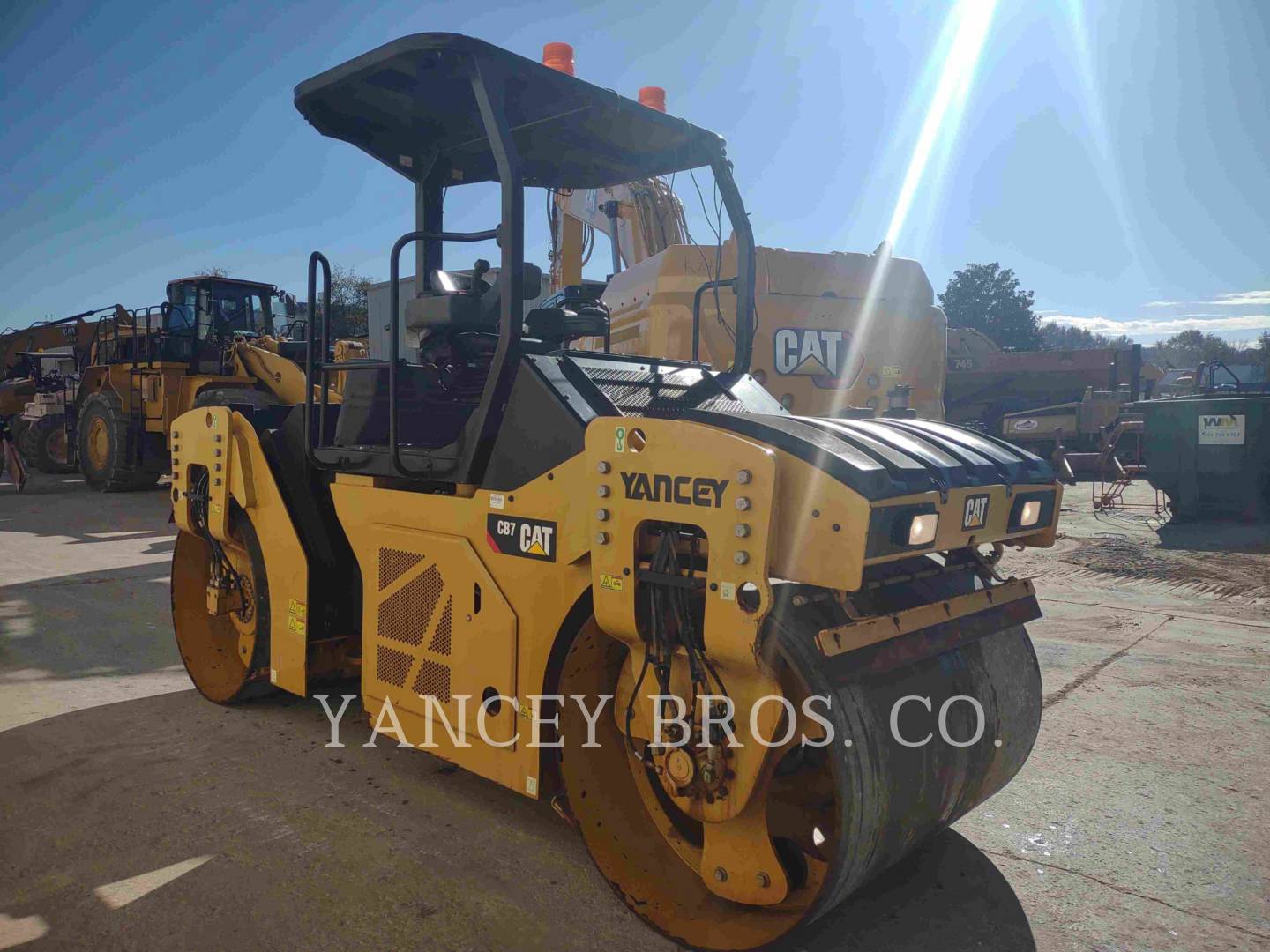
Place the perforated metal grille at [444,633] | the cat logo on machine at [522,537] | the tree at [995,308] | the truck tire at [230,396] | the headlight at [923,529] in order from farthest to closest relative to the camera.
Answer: the tree at [995,308] < the truck tire at [230,396] < the perforated metal grille at [444,633] < the cat logo on machine at [522,537] < the headlight at [923,529]

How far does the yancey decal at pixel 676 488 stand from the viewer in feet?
7.14

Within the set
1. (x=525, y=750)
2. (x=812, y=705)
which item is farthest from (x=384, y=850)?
(x=812, y=705)

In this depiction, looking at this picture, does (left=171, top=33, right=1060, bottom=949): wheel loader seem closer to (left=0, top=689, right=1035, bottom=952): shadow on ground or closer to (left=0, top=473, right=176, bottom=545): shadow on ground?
(left=0, top=689, right=1035, bottom=952): shadow on ground

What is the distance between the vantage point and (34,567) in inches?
290

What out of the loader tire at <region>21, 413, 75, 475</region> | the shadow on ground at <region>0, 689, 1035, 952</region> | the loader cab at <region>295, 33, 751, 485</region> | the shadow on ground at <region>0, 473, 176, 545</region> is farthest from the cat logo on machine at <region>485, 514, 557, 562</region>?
the loader tire at <region>21, 413, 75, 475</region>

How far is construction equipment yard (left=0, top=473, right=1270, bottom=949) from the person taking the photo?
2.46 meters

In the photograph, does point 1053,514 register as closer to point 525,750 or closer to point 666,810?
point 666,810

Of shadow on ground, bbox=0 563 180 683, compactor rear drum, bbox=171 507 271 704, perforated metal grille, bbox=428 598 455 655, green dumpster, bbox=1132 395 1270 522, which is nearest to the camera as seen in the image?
perforated metal grille, bbox=428 598 455 655

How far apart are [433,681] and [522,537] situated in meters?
0.64

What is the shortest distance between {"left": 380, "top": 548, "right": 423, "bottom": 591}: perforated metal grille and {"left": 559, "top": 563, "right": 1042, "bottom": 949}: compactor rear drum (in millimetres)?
736

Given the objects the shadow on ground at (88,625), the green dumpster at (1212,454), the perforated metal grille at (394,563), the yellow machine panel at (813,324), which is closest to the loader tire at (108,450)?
the shadow on ground at (88,625)

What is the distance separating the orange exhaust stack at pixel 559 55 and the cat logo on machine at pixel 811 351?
351 centimetres

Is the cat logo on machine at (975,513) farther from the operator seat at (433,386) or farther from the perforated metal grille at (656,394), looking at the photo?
the operator seat at (433,386)

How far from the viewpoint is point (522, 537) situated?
2.73m
